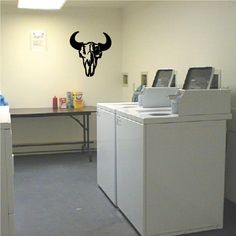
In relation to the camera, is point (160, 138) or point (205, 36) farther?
point (205, 36)

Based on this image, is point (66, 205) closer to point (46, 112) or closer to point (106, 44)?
point (46, 112)

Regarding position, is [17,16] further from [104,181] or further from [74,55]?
[104,181]

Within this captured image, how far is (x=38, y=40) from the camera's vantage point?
584 cm

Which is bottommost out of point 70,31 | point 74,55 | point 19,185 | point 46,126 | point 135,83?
point 19,185

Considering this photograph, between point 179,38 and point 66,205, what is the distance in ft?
7.41

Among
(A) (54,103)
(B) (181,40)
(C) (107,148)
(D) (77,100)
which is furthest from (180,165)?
(A) (54,103)

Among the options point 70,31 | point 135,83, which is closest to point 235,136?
point 135,83

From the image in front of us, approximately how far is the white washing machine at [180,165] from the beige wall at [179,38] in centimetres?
64

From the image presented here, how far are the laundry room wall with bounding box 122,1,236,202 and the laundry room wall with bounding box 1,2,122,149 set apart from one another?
0.31m

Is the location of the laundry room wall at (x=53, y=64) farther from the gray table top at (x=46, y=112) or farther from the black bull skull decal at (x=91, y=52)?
the gray table top at (x=46, y=112)

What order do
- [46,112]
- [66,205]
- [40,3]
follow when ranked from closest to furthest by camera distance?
1. [66,205]
2. [40,3]
3. [46,112]

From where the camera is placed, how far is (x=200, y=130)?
2.94m

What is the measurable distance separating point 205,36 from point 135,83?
199 centimetres

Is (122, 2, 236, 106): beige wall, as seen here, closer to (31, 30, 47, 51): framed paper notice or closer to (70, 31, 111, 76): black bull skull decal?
(70, 31, 111, 76): black bull skull decal
